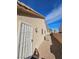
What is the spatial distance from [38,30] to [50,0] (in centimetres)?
34

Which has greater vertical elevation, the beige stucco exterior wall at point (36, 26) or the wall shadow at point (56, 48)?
the beige stucco exterior wall at point (36, 26)

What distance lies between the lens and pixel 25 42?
150 centimetres

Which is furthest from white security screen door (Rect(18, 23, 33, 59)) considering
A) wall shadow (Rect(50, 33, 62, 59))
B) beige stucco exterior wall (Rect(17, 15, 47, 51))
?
wall shadow (Rect(50, 33, 62, 59))

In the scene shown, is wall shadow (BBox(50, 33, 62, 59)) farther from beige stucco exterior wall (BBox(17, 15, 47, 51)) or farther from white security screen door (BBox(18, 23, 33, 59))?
white security screen door (BBox(18, 23, 33, 59))

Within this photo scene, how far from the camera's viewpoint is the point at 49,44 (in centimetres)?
150

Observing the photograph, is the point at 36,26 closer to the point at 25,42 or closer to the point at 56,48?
the point at 25,42

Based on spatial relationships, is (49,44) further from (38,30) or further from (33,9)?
(33,9)

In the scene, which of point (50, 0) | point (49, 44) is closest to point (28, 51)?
point (49, 44)

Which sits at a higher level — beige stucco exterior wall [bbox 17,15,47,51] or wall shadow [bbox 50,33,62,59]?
beige stucco exterior wall [bbox 17,15,47,51]

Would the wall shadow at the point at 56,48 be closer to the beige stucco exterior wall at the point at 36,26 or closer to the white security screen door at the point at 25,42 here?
the beige stucco exterior wall at the point at 36,26

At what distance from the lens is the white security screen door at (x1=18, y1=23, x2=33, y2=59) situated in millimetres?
1499

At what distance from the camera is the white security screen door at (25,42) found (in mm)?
1499

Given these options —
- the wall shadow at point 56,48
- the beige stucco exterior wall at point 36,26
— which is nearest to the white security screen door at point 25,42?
the beige stucco exterior wall at point 36,26
